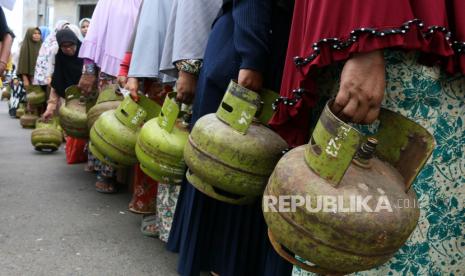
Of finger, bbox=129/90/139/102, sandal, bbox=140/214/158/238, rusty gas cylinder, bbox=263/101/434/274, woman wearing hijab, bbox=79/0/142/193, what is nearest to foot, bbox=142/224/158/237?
sandal, bbox=140/214/158/238

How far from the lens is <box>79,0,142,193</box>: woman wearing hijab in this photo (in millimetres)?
3910

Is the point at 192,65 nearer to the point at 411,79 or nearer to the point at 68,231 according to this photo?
the point at 411,79

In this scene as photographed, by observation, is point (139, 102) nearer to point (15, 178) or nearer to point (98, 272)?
point (98, 272)

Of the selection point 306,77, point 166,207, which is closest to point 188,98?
point 166,207

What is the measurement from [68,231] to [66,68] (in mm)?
2688

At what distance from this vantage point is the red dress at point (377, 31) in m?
1.28

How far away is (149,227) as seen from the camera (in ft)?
11.2

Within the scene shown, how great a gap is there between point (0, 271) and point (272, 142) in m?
1.71

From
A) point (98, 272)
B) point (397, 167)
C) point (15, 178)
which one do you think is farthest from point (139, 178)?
point (397, 167)

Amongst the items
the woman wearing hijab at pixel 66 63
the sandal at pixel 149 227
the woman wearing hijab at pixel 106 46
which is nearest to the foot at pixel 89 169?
the woman wearing hijab at pixel 106 46

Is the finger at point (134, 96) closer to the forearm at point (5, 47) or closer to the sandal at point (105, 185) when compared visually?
the sandal at point (105, 185)

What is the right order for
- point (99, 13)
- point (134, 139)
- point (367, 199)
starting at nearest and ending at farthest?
point (367, 199)
point (134, 139)
point (99, 13)

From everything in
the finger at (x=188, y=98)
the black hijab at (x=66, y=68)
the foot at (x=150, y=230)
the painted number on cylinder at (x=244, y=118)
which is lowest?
the foot at (x=150, y=230)

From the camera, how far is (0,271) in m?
2.62
